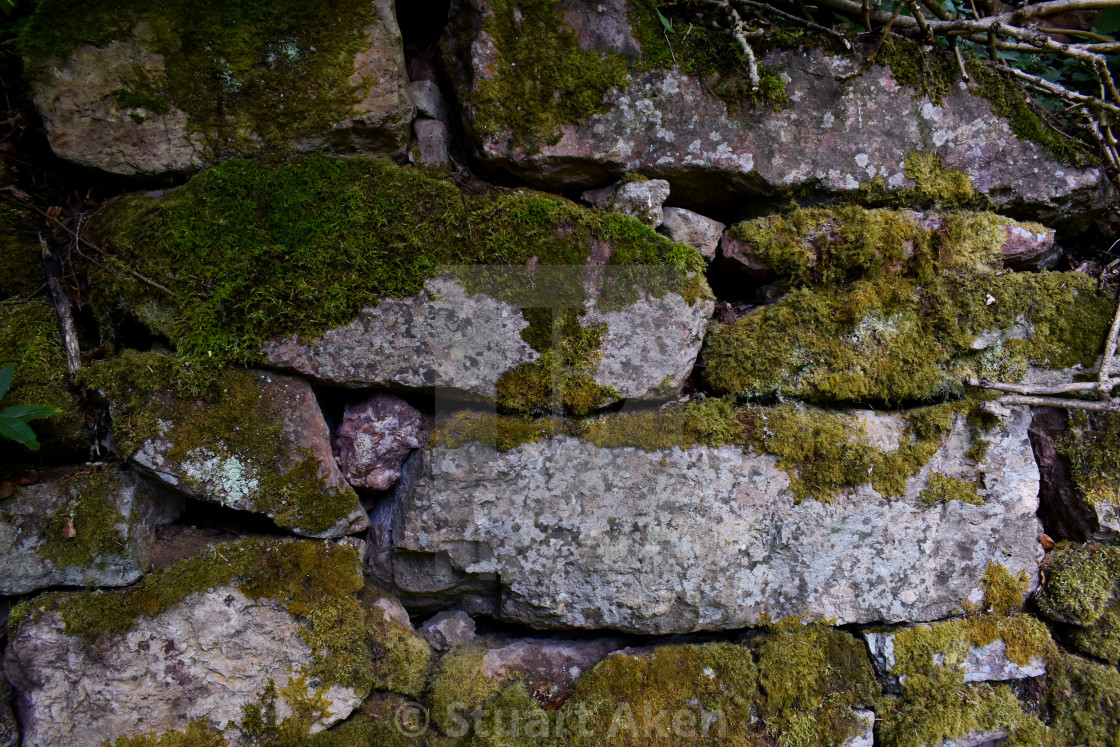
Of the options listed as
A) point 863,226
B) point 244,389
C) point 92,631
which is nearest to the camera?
point 92,631

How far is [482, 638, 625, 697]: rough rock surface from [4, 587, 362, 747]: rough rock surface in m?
0.55

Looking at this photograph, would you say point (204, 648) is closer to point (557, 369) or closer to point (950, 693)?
point (557, 369)

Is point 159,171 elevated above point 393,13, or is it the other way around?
point 393,13

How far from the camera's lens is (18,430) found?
166 cm

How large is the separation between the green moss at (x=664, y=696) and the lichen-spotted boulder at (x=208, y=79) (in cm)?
220

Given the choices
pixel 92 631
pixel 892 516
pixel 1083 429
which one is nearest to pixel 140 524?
pixel 92 631

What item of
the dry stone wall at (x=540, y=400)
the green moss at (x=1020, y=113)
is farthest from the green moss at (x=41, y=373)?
the green moss at (x=1020, y=113)

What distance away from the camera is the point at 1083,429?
242 centimetres

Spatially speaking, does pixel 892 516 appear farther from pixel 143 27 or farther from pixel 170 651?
pixel 143 27

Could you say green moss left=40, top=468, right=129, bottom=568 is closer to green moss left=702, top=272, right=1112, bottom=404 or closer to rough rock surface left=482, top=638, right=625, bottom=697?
rough rock surface left=482, top=638, right=625, bottom=697

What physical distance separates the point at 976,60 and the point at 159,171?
3.32 metres

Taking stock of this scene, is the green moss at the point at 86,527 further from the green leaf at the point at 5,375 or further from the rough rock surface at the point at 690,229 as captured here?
the rough rock surface at the point at 690,229

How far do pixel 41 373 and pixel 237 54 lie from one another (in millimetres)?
1272

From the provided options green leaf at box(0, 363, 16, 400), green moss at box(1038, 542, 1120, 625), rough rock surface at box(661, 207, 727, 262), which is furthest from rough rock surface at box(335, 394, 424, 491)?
green moss at box(1038, 542, 1120, 625)
